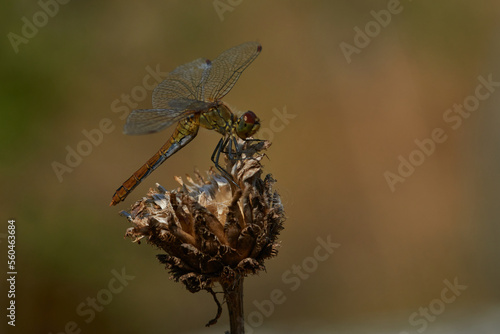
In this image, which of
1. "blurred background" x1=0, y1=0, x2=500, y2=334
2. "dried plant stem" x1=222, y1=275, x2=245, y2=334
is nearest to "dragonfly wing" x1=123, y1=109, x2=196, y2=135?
"dried plant stem" x1=222, y1=275, x2=245, y2=334

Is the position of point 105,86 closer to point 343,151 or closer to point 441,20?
point 343,151

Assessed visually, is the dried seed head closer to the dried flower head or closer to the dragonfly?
the dried flower head

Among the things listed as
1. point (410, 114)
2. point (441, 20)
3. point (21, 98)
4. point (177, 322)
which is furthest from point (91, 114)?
point (441, 20)

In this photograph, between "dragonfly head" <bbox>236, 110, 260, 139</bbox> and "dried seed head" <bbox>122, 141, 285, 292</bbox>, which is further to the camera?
"dragonfly head" <bbox>236, 110, 260, 139</bbox>

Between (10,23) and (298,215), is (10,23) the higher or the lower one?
the higher one

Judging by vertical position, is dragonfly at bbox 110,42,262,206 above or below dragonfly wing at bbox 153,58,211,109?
below

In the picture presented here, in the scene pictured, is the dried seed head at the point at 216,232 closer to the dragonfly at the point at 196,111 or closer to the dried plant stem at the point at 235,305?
the dried plant stem at the point at 235,305

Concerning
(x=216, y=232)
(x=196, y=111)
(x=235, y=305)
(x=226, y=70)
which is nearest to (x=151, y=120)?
(x=196, y=111)
